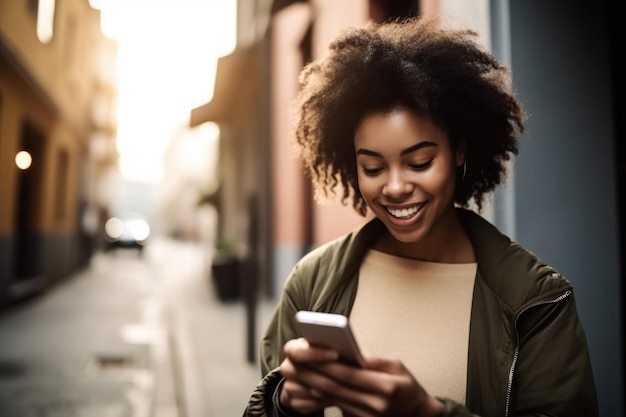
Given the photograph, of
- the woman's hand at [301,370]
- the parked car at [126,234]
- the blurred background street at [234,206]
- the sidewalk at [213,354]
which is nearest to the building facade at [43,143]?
→ the blurred background street at [234,206]

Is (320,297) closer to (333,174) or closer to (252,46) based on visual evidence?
(333,174)

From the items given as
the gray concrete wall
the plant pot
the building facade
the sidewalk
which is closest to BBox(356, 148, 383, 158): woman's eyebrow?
the gray concrete wall

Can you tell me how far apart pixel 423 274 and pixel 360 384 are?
582 mm

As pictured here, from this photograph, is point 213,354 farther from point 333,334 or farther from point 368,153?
point 333,334

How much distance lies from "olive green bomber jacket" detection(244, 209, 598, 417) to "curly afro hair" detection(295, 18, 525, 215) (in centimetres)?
34

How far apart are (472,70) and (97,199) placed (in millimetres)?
23620

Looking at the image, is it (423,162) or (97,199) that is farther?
(97,199)

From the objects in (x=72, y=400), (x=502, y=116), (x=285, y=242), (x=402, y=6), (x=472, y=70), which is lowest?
(x=72, y=400)

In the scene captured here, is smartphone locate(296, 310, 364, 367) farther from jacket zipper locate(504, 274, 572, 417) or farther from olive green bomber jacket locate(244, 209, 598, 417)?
jacket zipper locate(504, 274, 572, 417)

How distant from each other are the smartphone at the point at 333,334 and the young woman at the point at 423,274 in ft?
0.09

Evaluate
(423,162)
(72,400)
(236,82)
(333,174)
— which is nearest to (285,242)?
(72,400)

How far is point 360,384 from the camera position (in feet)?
3.72

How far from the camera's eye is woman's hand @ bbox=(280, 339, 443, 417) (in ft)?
3.66

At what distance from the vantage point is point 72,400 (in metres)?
4.50
